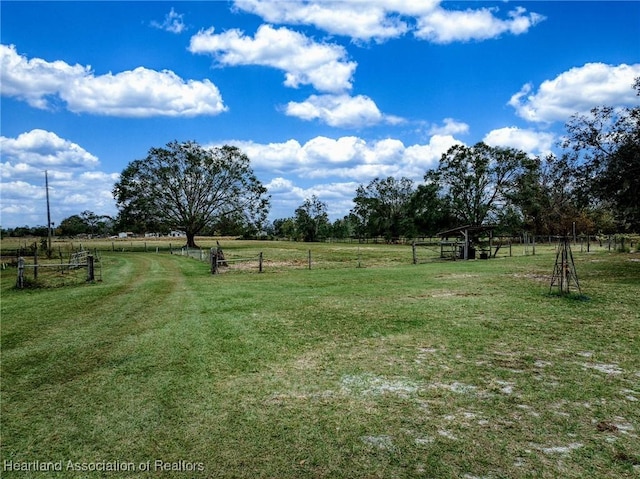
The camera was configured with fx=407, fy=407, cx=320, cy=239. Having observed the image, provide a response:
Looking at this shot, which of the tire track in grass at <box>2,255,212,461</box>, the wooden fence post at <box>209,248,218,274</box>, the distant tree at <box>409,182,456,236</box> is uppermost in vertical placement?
the distant tree at <box>409,182,456,236</box>

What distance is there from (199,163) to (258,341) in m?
52.5

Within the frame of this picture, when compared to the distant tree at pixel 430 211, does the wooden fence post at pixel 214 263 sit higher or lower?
lower

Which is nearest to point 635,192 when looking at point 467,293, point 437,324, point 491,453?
point 467,293

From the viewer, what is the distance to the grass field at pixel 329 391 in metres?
3.87

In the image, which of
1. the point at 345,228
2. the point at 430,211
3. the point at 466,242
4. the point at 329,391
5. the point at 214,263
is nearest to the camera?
the point at 329,391

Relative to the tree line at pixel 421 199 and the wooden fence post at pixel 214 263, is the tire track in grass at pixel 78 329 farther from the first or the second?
the tree line at pixel 421 199

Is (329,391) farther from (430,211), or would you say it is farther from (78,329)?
(430,211)

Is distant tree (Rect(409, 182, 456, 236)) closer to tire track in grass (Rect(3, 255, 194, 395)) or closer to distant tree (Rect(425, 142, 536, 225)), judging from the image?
distant tree (Rect(425, 142, 536, 225))

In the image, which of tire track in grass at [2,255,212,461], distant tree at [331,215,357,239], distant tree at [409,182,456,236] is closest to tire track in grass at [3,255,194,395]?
tire track in grass at [2,255,212,461]

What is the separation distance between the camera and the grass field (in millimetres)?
3873

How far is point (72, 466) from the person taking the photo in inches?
156

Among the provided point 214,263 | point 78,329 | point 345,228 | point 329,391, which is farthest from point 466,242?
point 345,228

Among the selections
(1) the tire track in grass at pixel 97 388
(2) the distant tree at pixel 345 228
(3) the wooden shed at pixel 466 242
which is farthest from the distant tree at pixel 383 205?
(1) the tire track in grass at pixel 97 388

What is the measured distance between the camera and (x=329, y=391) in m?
5.47
